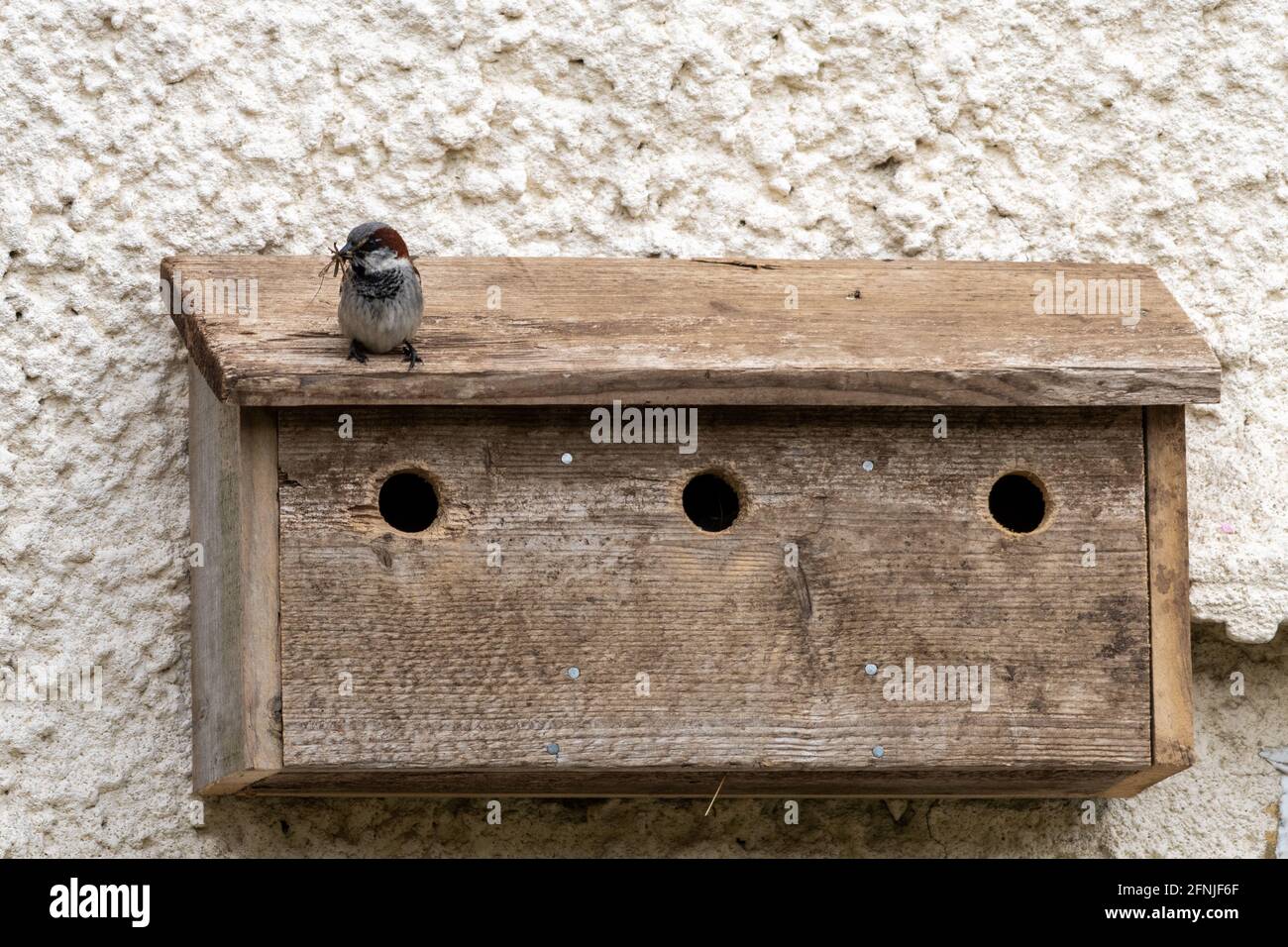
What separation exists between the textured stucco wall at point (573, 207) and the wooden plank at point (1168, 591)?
35 cm

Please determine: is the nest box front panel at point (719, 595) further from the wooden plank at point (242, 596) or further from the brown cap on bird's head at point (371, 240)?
the brown cap on bird's head at point (371, 240)

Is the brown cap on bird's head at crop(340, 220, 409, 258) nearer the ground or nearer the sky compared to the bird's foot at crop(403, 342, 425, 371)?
nearer the sky

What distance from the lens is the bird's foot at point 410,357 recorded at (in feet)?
7.40

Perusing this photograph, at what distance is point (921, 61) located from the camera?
2816 millimetres

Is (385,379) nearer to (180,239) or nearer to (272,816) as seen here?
(180,239)

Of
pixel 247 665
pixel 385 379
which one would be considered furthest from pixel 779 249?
pixel 247 665

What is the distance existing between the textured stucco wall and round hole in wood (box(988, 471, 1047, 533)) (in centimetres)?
33

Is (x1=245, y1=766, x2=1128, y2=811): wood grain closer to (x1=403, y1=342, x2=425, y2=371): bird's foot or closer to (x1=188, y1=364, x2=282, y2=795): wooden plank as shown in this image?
(x1=188, y1=364, x2=282, y2=795): wooden plank

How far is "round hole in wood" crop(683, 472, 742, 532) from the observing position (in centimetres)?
260

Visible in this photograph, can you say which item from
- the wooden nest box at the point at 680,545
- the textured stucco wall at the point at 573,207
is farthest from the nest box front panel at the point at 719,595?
the textured stucco wall at the point at 573,207

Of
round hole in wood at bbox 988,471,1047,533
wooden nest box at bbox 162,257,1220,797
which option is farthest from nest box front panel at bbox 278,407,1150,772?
round hole in wood at bbox 988,471,1047,533

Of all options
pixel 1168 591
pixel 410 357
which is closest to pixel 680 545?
pixel 410 357

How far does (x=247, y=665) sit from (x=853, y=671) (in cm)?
70

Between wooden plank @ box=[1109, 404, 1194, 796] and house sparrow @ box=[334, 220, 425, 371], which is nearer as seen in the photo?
house sparrow @ box=[334, 220, 425, 371]
